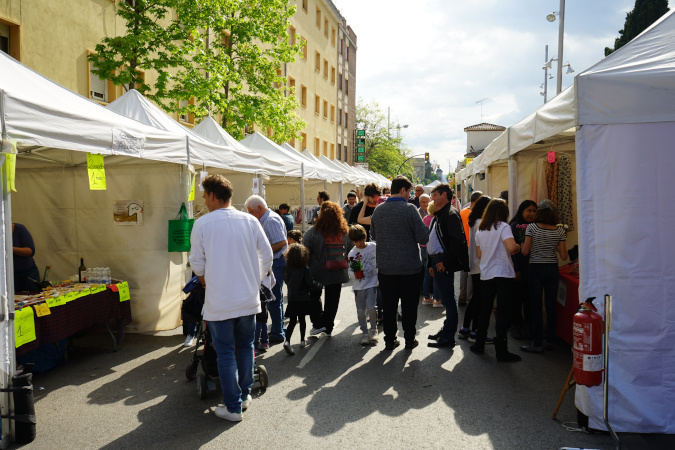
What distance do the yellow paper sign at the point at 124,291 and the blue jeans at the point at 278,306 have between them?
1.90m

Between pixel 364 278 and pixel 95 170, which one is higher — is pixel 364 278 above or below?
below

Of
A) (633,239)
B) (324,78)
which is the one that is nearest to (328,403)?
(633,239)

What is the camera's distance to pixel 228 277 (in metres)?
4.32

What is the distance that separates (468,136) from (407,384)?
206ft

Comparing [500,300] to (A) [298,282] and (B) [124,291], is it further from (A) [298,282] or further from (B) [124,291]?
(B) [124,291]

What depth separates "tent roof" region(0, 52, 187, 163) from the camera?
Answer: 422 centimetres

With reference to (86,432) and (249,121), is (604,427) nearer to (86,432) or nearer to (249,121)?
(86,432)

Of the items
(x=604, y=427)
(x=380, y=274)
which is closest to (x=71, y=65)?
(x=380, y=274)

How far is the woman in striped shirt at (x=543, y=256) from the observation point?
243 inches

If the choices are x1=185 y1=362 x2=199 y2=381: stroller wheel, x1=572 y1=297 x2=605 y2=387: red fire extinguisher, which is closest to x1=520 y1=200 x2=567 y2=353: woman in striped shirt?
x1=572 y1=297 x2=605 y2=387: red fire extinguisher

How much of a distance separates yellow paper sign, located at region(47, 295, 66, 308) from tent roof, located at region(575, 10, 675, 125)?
523 cm

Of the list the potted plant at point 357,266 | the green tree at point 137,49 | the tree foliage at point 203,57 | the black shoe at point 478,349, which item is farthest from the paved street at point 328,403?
the tree foliage at point 203,57

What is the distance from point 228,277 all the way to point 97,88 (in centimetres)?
1294

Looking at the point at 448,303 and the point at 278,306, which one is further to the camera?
the point at 278,306
